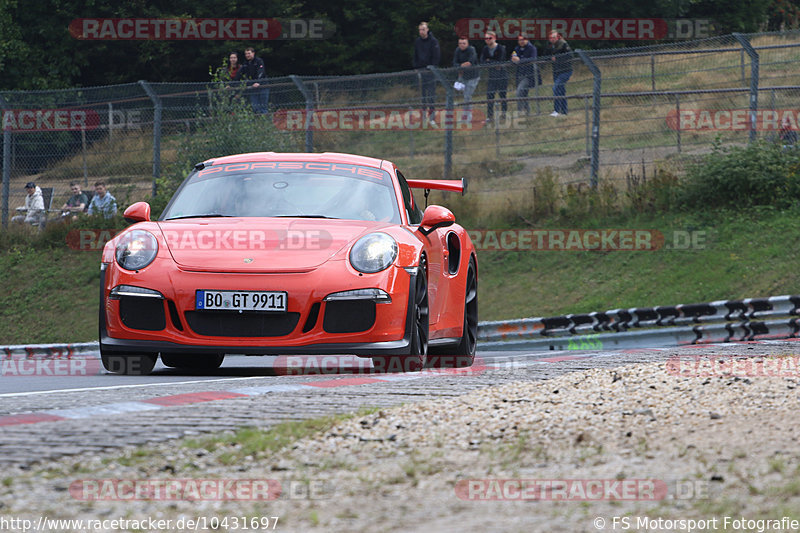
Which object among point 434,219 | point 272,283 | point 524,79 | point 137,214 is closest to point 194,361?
point 137,214

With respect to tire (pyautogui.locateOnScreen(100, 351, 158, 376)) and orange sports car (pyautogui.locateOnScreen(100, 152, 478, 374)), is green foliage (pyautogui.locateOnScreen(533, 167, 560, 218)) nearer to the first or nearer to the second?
orange sports car (pyautogui.locateOnScreen(100, 152, 478, 374))

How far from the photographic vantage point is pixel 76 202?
73.0ft

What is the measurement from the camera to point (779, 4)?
47.0m

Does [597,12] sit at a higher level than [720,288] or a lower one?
higher

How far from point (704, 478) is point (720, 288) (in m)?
13.4

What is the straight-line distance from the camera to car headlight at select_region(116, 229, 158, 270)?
766 cm

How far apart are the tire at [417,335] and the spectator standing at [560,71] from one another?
13066mm

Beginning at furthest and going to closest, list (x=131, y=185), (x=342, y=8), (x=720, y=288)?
(x=342, y=8) → (x=131, y=185) → (x=720, y=288)

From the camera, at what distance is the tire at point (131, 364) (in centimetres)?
831

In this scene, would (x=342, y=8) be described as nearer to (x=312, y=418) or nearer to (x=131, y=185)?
(x=131, y=185)

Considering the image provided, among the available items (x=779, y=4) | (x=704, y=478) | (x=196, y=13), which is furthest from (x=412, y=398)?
(x=779, y=4)

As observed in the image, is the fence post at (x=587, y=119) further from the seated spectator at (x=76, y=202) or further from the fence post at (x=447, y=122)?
the seated spectator at (x=76, y=202)

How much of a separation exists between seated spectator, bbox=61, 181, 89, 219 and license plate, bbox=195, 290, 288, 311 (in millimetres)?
15423

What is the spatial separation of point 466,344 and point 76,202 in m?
14.3
